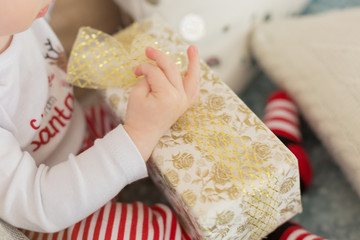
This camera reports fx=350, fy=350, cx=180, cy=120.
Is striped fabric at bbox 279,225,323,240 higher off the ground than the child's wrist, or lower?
lower

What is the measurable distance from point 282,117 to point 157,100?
36 cm

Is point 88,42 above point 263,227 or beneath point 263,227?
above

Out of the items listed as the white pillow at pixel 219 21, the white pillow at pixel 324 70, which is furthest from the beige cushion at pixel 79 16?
the white pillow at pixel 324 70

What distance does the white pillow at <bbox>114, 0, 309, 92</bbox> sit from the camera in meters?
0.67

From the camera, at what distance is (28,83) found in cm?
53

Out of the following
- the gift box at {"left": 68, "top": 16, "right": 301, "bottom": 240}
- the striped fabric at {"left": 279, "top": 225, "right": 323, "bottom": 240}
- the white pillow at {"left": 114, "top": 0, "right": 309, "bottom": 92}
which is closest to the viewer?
the gift box at {"left": 68, "top": 16, "right": 301, "bottom": 240}

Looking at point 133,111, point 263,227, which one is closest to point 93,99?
point 133,111

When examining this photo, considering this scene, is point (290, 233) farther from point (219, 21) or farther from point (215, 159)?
point (219, 21)

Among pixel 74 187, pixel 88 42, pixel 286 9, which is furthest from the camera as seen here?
pixel 286 9

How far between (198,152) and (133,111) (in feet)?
0.35

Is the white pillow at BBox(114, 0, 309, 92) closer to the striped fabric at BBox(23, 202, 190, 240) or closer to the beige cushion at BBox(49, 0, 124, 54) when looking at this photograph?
the beige cushion at BBox(49, 0, 124, 54)

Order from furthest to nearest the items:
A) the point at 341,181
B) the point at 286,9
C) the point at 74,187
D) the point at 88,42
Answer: the point at 286,9
the point at 341,181
the point at 88,42
the point at 74,187

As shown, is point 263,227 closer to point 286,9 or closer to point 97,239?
point 97,239

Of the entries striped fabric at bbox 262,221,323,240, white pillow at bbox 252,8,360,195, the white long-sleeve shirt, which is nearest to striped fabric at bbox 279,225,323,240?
striped fabric at bbox 262,221,323,240
